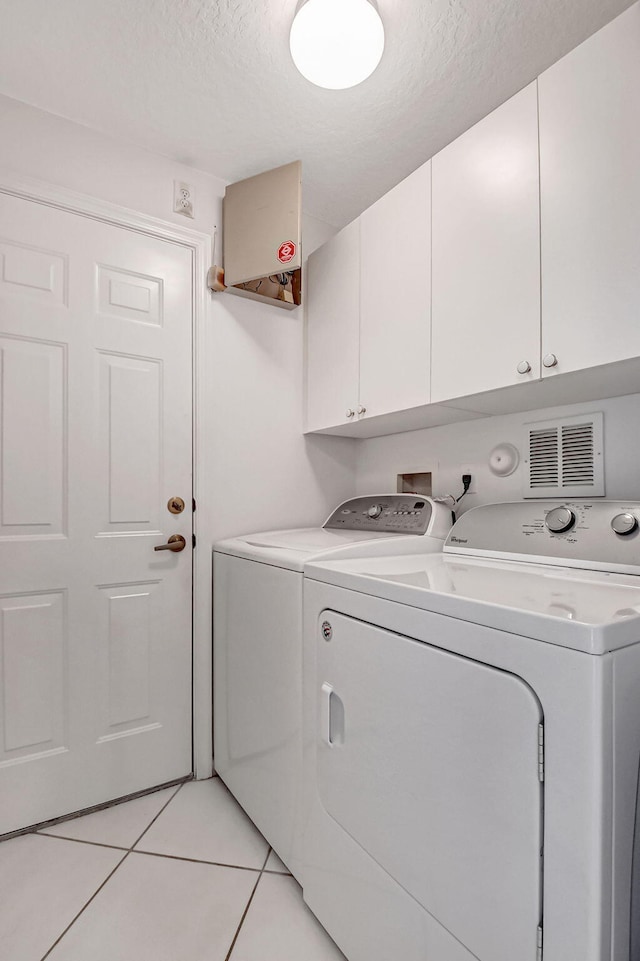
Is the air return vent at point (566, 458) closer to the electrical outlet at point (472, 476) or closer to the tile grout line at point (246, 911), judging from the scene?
the electrical outlet at point (472, 476)

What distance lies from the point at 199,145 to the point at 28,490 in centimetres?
144

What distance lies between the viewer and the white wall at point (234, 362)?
1.68 meters

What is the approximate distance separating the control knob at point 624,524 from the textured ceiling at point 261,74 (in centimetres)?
138

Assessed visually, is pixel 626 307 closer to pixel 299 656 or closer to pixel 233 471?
pixel 299 656

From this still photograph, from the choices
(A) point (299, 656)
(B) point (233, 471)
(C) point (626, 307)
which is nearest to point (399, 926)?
(A) point (299, 656)

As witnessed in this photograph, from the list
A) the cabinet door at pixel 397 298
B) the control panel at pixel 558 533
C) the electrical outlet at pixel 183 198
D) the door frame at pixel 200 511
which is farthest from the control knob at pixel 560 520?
the electrical outlet at pixel 183 198

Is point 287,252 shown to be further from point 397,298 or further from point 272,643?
point 272,643

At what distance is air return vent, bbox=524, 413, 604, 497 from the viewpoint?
1.45 metres

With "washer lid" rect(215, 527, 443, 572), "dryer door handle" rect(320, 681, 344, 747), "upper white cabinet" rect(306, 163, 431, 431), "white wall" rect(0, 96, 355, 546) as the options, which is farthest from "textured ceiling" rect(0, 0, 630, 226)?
"dryer door handle" rect(320, 681, 344, 747)

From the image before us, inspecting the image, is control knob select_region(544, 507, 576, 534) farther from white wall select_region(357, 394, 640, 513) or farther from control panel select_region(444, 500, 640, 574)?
white wall select_region(357, 394, 640, 513)

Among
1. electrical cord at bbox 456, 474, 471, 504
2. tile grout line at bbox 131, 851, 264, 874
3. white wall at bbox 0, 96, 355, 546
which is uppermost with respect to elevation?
white wall at bbox 0, 96, 355, 546

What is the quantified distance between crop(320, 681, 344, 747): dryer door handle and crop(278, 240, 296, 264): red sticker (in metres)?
1.48

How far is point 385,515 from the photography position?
197 centimetres

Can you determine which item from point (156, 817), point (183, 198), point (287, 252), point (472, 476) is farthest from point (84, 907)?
point (183, 198)
